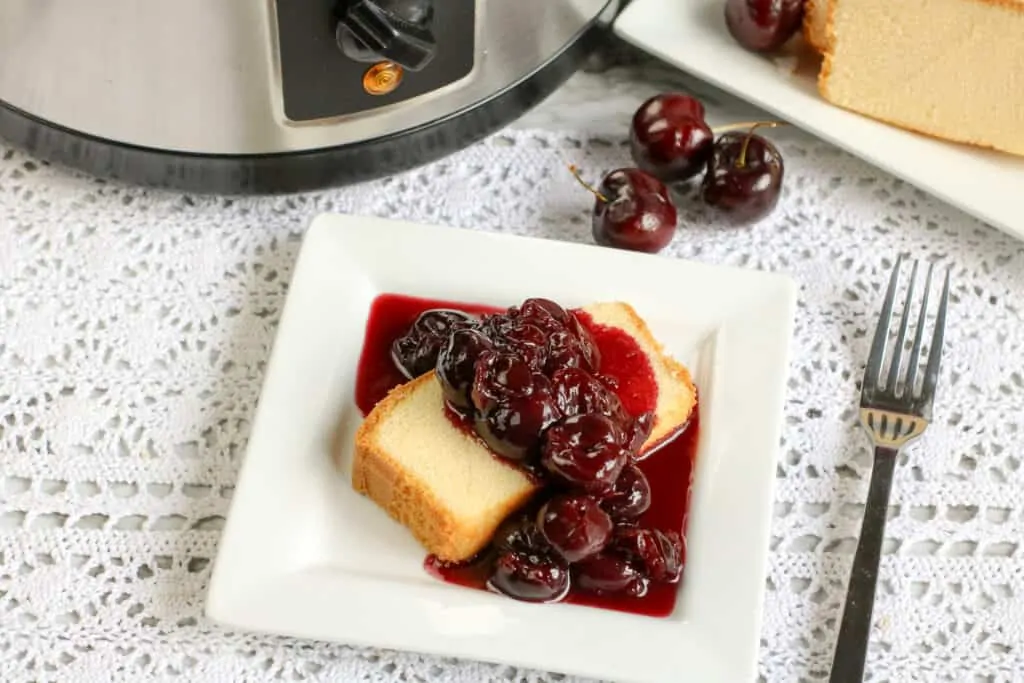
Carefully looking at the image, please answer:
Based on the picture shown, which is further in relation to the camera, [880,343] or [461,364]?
[880,343]

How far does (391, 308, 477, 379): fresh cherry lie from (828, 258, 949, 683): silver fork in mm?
282

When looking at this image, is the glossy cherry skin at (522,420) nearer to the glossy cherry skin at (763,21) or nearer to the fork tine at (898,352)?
the fork tine at (898,352)

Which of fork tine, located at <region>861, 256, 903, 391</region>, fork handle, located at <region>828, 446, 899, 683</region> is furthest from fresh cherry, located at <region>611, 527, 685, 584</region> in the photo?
fork tine, located at <region>861, 256, 903, 391</region>

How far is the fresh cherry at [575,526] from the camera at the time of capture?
27.3 inches

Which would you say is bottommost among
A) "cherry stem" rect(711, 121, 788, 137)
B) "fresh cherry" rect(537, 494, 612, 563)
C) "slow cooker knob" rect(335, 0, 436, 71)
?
"fresh cherry" rect(537, 494, 612, 563)

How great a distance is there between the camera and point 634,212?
0.88 metres

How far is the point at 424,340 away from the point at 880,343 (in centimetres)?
32

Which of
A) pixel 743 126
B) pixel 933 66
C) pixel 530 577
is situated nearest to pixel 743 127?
pixel 743 126

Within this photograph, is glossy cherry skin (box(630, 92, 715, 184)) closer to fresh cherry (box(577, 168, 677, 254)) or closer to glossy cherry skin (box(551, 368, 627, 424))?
fresh cherry (box(577, 168, 677, 254))

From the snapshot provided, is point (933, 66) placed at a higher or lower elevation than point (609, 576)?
higher

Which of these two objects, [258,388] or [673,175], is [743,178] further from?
[258,388]

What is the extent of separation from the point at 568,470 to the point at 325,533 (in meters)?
0.16

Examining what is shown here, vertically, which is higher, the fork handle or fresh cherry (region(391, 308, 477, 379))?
fresh cherry (region(391, 308, 477, 379))

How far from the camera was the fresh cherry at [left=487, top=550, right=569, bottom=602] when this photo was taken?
27.8 inches
